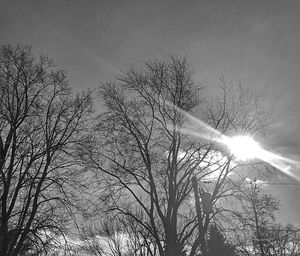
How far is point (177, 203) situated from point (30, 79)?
361 inches

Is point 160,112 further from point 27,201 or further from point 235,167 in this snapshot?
point 27,201

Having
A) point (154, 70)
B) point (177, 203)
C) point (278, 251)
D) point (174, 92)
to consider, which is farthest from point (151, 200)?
point (278, 251)

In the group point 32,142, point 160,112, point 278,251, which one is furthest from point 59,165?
point 278,251

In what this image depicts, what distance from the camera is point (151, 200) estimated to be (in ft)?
47.3

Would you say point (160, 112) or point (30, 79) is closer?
point (30, 79)

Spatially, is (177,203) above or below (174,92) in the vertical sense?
below

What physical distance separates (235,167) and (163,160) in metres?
3.72

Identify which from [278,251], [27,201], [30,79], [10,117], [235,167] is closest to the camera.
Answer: [27,201]

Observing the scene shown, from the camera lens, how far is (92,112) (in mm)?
16047

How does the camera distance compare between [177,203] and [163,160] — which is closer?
[177,203]

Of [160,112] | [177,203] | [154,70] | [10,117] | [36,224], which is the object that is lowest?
[36,224]

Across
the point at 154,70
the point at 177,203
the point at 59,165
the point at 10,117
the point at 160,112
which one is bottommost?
the point at 177,203

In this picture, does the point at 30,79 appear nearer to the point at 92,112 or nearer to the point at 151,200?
the point at 92,112

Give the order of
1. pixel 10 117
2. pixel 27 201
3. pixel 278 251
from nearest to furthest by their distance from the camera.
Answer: pixel 27 201 → pixel 10 117 → pixel 278 251
